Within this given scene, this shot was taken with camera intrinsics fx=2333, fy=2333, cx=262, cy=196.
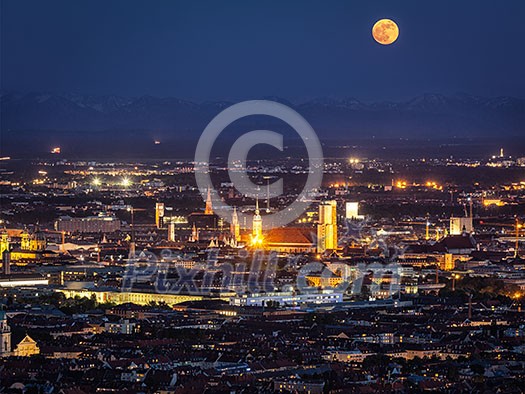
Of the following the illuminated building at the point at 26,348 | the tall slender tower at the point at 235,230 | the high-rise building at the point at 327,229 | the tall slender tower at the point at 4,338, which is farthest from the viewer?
the tall slender tower at the point at 235,230

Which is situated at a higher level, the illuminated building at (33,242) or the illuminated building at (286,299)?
the illuminated building at (33,242)

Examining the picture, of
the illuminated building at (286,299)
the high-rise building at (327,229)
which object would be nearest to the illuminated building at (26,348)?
the illuminated building at (286,299)

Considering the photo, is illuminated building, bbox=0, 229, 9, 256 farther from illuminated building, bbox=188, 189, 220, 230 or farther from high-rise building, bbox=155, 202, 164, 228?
high-rise building, bbox=155, 202, 164, 228

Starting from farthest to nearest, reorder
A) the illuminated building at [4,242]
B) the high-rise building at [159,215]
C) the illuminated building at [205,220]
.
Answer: the high-rise building at [159,215], the illuminated building at [205,220], the illuminated building at [4,242]

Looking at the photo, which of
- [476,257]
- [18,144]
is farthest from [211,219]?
[18,144]

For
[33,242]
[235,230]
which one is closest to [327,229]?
[235,230]

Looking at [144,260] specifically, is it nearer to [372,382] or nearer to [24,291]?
[24,291]
